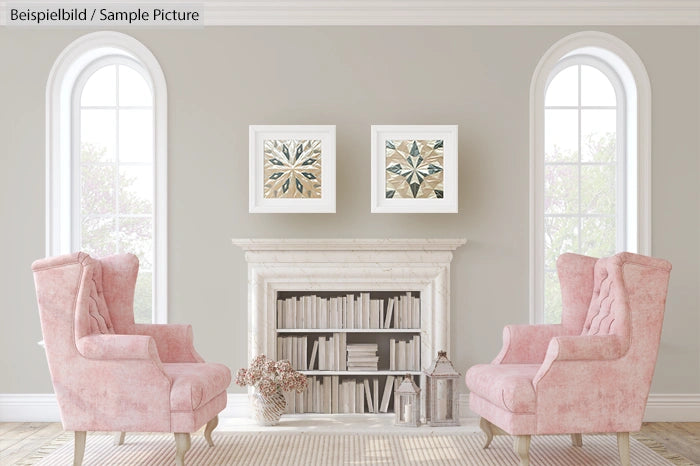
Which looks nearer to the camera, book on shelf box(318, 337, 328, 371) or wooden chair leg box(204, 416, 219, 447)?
wooden chair leg box(204, 416, 219, 447)

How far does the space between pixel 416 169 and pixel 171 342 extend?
76.8 inches

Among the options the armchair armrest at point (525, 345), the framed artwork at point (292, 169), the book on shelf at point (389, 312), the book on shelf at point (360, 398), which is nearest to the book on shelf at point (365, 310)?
the book on shelf at point (389, 312)

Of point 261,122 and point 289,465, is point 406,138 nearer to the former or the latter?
point 261,122

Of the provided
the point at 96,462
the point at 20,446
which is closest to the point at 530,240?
the point at 96,462

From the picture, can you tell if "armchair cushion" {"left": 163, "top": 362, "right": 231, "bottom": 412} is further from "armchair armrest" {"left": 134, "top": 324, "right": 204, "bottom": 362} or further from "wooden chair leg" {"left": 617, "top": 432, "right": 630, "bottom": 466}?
"wooden chair leg" {"left": 617, "top": 432, "right": 630, "bottom": 466}

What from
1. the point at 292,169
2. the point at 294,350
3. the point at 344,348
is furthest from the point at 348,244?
the point at 294,350

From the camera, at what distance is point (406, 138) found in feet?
16.8

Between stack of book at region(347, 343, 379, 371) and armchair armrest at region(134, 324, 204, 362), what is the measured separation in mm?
1217

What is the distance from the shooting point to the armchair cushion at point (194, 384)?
385cm

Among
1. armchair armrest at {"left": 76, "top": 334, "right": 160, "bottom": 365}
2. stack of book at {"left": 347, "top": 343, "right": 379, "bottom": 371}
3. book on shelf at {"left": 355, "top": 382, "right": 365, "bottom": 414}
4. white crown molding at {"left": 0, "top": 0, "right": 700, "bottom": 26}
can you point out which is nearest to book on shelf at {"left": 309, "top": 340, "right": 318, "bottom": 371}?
stack of book at {"left": 347, "top": 343, "right": 379, "bottom": 371}

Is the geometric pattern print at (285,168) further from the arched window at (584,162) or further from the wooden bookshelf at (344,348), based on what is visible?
the arched window at (584,162)

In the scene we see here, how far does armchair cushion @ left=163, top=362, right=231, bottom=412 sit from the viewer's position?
12.6 feet

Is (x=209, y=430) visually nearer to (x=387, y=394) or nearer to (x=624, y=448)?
(x=387, y=394)

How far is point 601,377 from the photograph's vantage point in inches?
156
